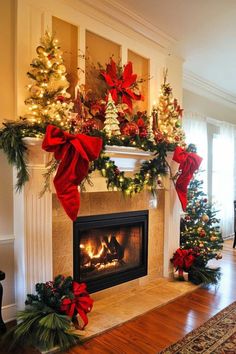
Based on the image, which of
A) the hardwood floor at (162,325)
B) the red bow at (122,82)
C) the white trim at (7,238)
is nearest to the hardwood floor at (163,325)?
the hardwood floor at (162,325)

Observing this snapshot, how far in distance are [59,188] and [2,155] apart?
62 cm

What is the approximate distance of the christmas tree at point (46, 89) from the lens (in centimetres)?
226

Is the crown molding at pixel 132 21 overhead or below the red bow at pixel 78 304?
overhead

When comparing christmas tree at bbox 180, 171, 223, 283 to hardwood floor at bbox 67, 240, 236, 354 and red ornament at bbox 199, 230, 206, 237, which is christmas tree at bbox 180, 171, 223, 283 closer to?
red ornament at bbox 199, 230, 206, 237

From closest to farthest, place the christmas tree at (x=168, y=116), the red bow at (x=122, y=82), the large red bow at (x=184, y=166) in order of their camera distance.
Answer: the red bow at (x=122, y=82) < the large red bow at (x=184, y=166) < the christmas tree at (x=168, y=116)

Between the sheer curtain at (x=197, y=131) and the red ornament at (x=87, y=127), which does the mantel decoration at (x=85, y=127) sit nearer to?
the red ornament at (x=87, y=127)

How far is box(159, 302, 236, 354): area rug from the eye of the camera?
2.07m

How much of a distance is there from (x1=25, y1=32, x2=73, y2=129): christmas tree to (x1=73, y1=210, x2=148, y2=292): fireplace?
99 centimetres

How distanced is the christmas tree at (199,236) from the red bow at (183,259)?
0.08 metres

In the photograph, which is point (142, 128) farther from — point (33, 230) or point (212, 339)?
point (212, 339)

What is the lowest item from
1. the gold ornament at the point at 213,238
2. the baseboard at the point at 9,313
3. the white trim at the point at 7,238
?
the baseboard at the point at 9,313

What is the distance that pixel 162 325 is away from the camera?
2.42 metres

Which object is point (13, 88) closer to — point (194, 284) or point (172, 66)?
point (172, 66)

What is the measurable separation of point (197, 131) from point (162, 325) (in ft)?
11.1
